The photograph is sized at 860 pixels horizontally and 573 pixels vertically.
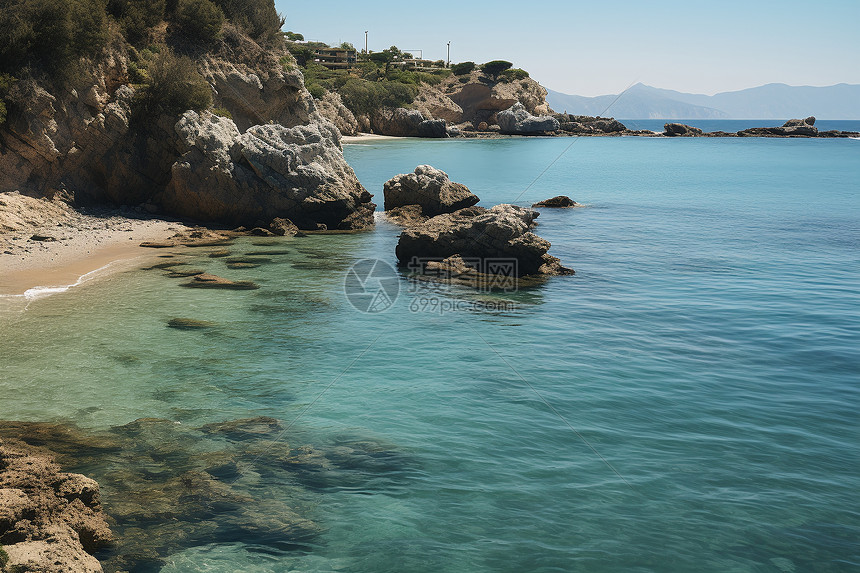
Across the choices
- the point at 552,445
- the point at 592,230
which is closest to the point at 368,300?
the point at 552,445

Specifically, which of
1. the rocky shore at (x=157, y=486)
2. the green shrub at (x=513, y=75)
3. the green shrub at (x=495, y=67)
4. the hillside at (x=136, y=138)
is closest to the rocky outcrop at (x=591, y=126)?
the green shrub at (x=513, y=75)

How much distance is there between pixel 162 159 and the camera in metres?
24.1

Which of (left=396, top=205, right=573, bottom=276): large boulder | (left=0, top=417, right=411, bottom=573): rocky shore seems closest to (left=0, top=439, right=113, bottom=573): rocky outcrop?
(left=0, top=417, right=411, bottom=573): rocky shore

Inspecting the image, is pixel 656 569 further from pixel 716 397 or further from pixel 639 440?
pixel 716 397

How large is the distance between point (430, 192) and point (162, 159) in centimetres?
1028

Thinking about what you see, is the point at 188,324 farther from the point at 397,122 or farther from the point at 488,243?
the point at 397,122

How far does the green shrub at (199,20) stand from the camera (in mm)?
30062

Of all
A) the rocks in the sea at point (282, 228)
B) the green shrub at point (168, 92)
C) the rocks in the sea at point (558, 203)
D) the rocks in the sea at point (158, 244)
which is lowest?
the rocks in the sea at point (158, 244)

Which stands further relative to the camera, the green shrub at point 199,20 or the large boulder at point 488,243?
the green shrub at point 199,20

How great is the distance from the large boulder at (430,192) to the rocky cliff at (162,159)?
194cm

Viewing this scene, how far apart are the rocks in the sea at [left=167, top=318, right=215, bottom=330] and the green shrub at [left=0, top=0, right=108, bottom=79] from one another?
1275 cm

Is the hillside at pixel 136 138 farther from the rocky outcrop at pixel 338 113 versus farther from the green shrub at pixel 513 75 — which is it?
the green shrub at pixel 513 75

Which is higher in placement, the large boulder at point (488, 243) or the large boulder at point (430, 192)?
the large boulder at point (430, 192)

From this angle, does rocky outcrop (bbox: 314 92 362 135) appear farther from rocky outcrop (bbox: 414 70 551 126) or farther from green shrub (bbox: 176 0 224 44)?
green shrub (bbox: 176 0 224 44)
